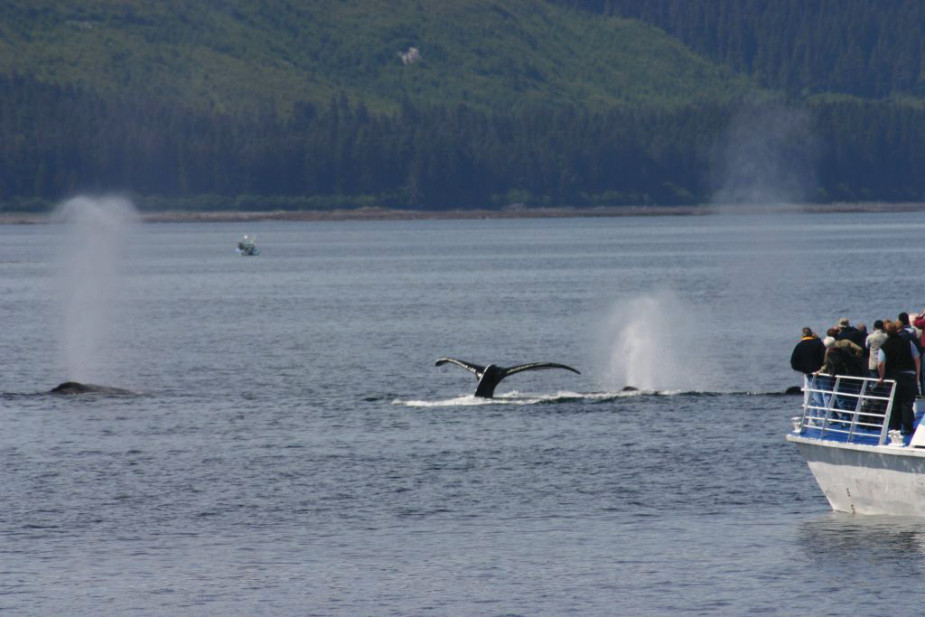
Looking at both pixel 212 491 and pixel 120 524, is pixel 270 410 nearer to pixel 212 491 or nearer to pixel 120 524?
pixel 212 491

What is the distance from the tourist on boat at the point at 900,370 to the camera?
1294 inches

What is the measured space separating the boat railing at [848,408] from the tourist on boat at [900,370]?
0.18m

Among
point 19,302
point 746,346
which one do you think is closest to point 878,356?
point 746,346

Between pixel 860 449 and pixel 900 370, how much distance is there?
1.71m

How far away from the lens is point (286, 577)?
31.3 metres

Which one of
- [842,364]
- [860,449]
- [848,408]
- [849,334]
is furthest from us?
[848,408]

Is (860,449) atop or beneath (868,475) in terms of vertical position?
atop

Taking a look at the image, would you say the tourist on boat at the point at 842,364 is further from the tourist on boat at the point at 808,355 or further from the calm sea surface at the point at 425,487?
the calm sea surface at the point at 425,487

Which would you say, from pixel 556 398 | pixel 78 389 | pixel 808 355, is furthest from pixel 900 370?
pixel 78 389

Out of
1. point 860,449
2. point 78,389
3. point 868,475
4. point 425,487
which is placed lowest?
point 78,389

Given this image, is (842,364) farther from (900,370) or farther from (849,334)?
(900,370)

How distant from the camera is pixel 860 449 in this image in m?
33.2

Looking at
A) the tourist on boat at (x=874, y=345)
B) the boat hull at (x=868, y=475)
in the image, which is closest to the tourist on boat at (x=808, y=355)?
the tourist on boat at (x=874, y=345)

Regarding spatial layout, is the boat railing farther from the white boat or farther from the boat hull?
the boat hull
